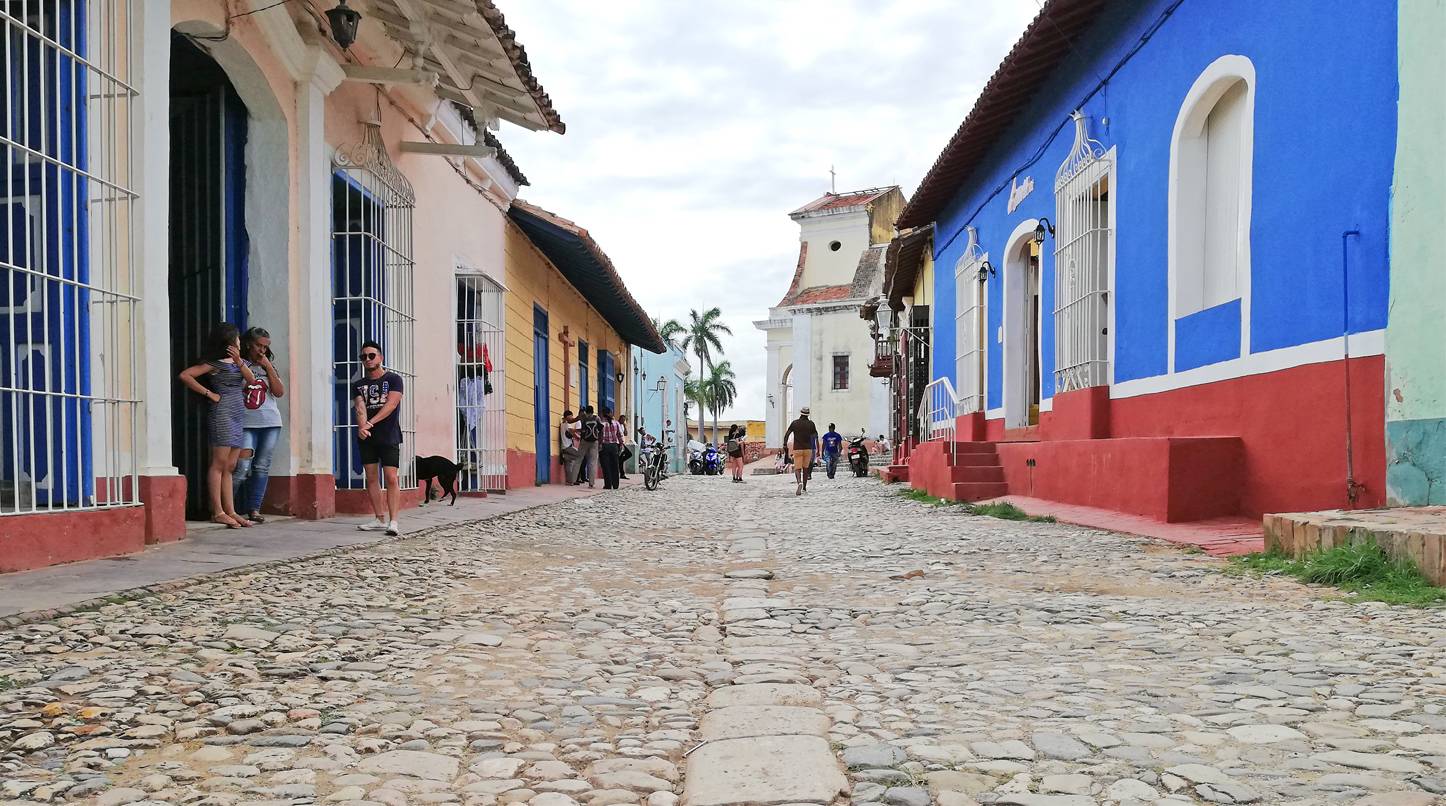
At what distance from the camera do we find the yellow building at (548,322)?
15211 millimetres

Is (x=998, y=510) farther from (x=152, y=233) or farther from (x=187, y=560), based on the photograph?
(x=152, y=233)

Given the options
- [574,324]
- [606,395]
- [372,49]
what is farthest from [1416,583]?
[606,395]

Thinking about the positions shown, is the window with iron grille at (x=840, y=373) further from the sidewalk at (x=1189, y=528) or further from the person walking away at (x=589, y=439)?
the sidewalk at (x=1189, y=528)

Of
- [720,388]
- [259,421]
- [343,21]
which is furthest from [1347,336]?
[720,388]

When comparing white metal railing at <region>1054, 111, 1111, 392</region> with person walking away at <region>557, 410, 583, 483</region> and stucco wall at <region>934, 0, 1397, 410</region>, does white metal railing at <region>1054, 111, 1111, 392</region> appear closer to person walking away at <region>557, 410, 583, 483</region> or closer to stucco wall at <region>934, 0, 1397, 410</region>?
stucco wall at <region>934, 0, 1397, 410</region>

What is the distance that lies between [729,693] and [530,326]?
1398 centimetres

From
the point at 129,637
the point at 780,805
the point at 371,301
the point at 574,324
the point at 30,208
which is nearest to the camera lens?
the point at 780,805

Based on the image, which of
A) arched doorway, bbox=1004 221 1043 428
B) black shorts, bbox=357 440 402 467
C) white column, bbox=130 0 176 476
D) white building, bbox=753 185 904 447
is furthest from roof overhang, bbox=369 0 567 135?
white building, bbox=753 185 904 447

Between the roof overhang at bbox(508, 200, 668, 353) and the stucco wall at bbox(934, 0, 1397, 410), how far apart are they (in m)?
7.25

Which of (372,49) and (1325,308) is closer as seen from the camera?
(1325,308)

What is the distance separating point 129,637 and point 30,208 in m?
2.73

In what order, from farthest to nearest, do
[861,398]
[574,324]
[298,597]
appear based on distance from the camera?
[861,398] < [574,324] < [298,597]

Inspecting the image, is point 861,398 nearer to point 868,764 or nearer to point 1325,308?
point 1325,308

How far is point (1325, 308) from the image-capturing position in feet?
20.5
